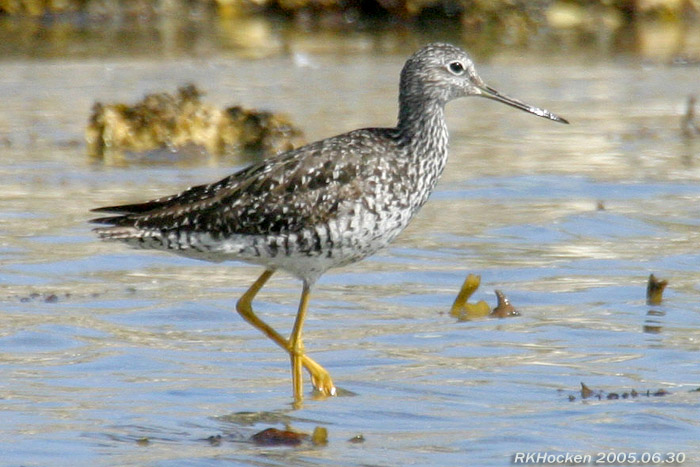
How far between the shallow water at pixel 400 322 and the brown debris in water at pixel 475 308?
9 centimetres

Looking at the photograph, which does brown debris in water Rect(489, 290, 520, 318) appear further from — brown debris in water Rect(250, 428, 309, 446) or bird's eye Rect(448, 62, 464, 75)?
brown debris in water Rect(250, 428, 309, 446)

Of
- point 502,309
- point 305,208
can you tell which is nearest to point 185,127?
point 502,309

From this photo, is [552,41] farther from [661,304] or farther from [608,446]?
[608,446]

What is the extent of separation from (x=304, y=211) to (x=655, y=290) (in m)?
2.66

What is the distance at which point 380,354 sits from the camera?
8273 mm

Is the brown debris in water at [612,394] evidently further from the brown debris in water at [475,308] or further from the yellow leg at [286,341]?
the brown debris in water at [475,308]

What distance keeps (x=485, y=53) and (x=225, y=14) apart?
20.7ft

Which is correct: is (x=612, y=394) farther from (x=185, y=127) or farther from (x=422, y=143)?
(x=185, y=127)

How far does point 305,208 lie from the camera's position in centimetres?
773

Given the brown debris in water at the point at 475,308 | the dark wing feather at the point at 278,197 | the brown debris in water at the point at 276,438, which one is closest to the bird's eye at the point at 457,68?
the dark wing feather at the point at 278,197

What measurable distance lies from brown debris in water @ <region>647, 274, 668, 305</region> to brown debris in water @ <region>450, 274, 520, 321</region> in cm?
88

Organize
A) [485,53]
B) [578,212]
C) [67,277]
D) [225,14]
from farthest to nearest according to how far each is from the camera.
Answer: [225,14] → [485,53] → [578,212] → [67,277]

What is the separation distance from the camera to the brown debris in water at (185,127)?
14.0m

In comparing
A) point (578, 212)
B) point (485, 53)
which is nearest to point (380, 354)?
point (578, 212)
